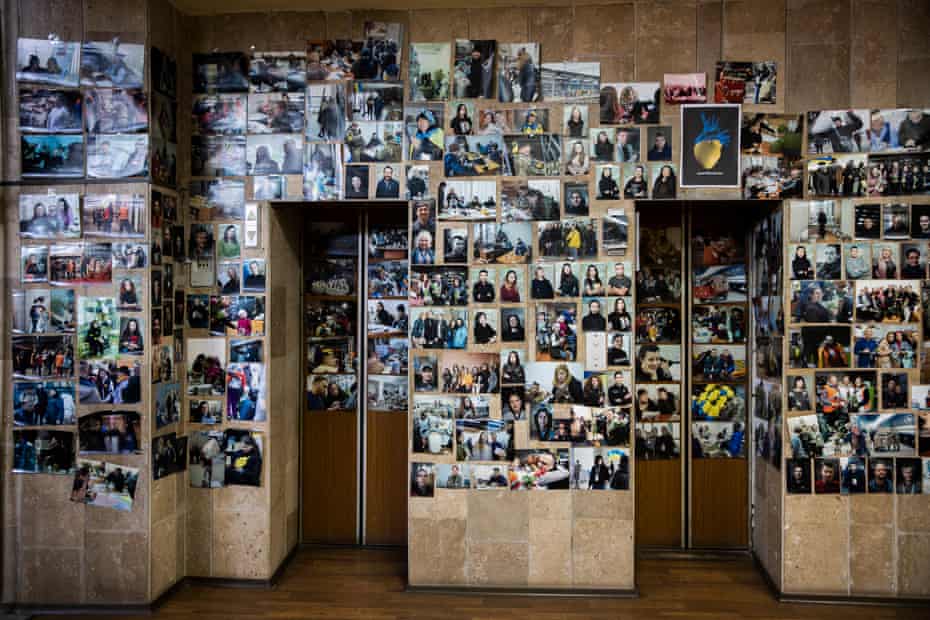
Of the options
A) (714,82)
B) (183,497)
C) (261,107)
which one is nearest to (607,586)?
(183,497)

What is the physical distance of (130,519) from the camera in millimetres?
3723

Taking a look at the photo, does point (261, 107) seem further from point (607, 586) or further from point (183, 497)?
point (607, 586)

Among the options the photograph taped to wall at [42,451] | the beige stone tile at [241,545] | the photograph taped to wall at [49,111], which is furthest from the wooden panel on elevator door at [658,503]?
the photograph taped to wall at [49,111]

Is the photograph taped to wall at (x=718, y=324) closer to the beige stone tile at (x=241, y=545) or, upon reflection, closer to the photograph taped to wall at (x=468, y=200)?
the photograph taped to wall at (x=468, y=200)

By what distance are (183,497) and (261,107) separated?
2459mm

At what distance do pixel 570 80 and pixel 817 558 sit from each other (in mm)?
3160

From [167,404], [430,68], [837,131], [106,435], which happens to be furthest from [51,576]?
[837,131]

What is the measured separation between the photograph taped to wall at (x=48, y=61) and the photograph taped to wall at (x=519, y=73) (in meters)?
2.44

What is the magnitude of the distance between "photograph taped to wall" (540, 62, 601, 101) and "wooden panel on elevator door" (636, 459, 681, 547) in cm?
249

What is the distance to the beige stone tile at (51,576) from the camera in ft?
12.2

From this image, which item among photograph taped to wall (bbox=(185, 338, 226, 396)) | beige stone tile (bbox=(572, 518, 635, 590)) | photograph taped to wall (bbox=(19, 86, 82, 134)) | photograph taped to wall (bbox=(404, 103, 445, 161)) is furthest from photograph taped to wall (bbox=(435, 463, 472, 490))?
photograph taped to wall (bbox=(19, 86, 82, 134))

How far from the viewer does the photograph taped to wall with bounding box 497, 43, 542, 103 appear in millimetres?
3922

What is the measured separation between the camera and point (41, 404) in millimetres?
3732

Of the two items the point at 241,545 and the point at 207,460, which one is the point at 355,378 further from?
the point at 241,545
